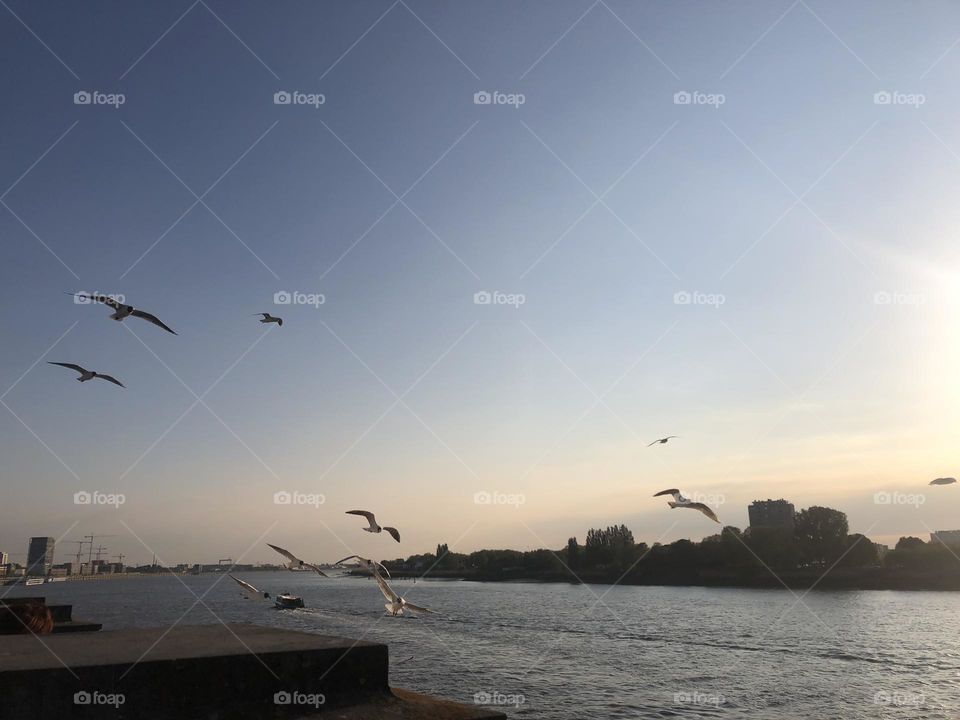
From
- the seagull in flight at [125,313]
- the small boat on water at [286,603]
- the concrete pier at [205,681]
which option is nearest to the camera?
the concrete pier at [205,681]

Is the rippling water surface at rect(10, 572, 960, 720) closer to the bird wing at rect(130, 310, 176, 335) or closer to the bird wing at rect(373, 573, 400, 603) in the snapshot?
the bird wing at rect(373, 573, 400, 603)

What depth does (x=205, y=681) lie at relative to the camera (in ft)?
29.9

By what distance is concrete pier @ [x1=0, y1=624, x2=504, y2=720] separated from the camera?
8.45m

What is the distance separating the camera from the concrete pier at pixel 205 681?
8453mm

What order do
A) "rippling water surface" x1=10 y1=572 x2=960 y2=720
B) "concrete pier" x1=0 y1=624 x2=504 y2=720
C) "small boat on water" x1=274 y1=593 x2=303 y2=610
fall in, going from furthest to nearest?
1. "small boat on water" x1=274 y1=593 x2=303 y2=610
2. "rippling water surface" x1=10 y1=572 x2=960 y2=720
3. "concrete pier" x1=0 y1=624 x2=504 y2=720

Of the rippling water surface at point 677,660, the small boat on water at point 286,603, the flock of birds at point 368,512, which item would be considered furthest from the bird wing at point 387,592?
the small boat on water at point 286,603

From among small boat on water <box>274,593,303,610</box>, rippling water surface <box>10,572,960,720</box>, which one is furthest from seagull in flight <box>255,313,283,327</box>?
small boat on water <box>274,593,303,610</box>

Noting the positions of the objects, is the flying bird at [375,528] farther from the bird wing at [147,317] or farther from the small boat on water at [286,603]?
the small boat on water at [286,603]

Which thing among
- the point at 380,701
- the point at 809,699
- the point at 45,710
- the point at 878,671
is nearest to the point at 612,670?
the point at 809,699

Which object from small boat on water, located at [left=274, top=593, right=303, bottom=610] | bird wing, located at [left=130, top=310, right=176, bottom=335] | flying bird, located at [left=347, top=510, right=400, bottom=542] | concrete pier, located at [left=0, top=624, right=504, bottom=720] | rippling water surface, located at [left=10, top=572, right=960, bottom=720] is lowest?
small boat on water, located at [left=274, top=593, right=303, bottom=610]

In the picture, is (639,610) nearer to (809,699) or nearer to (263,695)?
(809,699)

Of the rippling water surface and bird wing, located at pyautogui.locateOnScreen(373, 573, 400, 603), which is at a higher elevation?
bird wing, located at pyautogui.locateOnScreen(373, 573, 400, 603)

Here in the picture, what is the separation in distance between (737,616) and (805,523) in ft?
361

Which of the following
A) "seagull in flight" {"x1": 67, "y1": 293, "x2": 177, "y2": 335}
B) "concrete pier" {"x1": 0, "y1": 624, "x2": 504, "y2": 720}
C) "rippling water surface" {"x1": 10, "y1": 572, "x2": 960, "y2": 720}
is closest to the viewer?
"concrete pier" {"x1": 0, "y1": 624, "x2": 504, "y2": 720}
